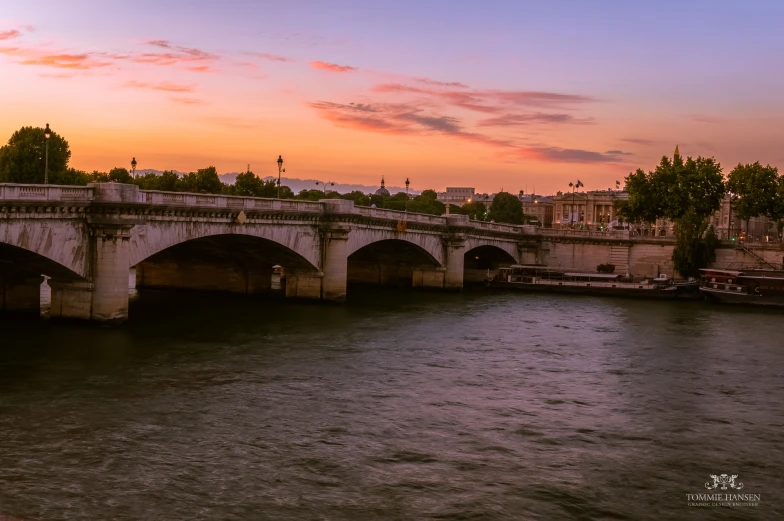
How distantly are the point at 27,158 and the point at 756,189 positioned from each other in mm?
74218

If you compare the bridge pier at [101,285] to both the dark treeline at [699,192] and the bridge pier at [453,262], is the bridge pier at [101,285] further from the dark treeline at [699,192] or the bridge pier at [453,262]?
the dark treeline at [699,192]

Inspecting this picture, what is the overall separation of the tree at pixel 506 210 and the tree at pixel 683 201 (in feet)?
249

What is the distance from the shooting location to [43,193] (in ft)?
120

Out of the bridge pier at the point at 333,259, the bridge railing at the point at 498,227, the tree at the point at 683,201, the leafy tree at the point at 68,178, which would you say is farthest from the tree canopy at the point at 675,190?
the leafy tree at the point at 68,178

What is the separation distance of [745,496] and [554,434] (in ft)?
19.6

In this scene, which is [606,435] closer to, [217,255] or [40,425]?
[40,425]

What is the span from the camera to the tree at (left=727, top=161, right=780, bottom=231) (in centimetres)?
8756

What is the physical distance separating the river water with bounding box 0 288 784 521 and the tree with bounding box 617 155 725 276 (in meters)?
35.5

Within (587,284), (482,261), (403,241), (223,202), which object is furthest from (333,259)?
(482,261)

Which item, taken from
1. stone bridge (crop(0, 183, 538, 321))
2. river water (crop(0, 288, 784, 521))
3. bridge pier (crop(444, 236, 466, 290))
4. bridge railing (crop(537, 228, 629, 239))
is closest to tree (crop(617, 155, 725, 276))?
bridge railing (crop(537, 228, 629, 239))

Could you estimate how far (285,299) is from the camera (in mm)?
57531

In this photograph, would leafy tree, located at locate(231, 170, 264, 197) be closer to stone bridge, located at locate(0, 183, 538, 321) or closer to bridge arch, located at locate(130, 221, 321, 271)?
stone bridge, located at locate(0, 183, 538, 321)

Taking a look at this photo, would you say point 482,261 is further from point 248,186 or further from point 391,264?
point 248,186

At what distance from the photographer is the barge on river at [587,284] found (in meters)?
71.2
